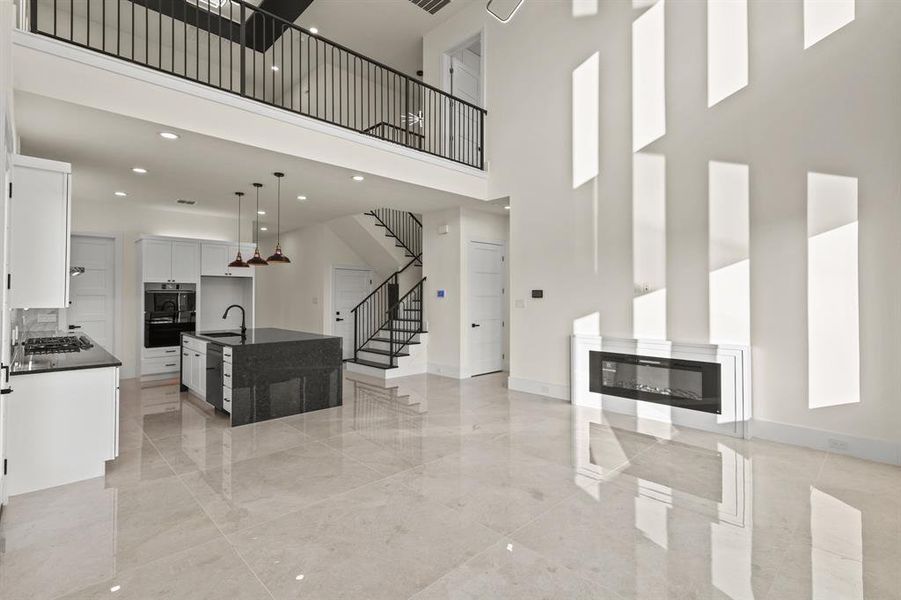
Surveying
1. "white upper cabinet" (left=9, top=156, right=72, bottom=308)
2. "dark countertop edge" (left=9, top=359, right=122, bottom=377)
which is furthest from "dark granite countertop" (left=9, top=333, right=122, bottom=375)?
"white upper cabinet" (left=9, top=156, right=72, bottom=308)

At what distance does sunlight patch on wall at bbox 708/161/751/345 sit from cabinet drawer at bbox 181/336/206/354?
18.6ft

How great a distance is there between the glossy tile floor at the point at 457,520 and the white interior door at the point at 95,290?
12.9 ft

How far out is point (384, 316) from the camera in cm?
953

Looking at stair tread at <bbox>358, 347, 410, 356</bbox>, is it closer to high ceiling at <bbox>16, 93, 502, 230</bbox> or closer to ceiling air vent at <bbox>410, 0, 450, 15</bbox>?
high ceiling at <bbox>16, 93, 502, 230</bbox>

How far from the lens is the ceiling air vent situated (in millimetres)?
6743

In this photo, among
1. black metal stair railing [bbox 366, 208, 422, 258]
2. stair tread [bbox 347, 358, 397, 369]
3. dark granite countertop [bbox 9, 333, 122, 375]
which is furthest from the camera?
black metal stair railing [bbox 366, 208, 422, 258]

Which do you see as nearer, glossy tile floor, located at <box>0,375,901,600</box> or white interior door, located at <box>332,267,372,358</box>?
glossy tile floor, located at <box>0,375,901,600</box>

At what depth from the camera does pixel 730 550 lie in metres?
2.33

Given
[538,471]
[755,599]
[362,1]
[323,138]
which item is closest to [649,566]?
[755,599]

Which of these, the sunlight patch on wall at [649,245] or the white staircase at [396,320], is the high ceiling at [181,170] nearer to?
the white staircase at [396,320]

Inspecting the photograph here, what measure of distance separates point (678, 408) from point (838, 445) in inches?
50.5

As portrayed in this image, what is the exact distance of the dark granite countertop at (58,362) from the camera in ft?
10.3

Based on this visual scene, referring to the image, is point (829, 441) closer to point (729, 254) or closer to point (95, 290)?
point (729, 254)

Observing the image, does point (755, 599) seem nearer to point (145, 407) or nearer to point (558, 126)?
point (558, 126)
